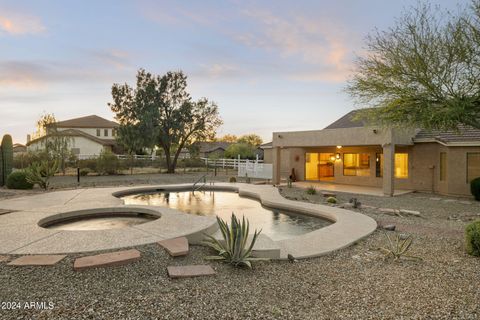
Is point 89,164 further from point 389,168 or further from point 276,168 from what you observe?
point 389,168

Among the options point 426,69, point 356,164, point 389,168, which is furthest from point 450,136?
point 426,69

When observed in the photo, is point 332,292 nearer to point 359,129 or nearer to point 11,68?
point 359,129

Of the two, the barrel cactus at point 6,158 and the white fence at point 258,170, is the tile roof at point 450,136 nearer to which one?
the white fence at point 258,170

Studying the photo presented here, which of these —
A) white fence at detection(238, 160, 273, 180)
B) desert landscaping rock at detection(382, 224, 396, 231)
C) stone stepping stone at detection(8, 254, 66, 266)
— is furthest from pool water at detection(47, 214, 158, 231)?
white fence at detection(238, 160, 273, 180)

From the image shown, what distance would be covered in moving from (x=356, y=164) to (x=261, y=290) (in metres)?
16.4

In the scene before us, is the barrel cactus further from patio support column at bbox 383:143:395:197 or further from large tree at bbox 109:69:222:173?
patio support column at bbox 383:143:395:197

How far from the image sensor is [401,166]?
1719cm

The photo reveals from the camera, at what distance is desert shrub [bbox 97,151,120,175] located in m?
24.6

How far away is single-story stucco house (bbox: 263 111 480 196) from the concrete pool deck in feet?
19.5

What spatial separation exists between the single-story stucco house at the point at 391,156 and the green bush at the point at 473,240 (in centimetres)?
638

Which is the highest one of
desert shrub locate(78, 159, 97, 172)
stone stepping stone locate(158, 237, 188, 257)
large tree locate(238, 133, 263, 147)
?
large tree locate(238, 133, 263, 147)

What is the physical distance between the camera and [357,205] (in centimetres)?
1147

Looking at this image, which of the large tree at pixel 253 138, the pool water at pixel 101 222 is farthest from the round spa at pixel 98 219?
the large tree at pixel 253 138

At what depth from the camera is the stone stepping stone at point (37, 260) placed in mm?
4480
